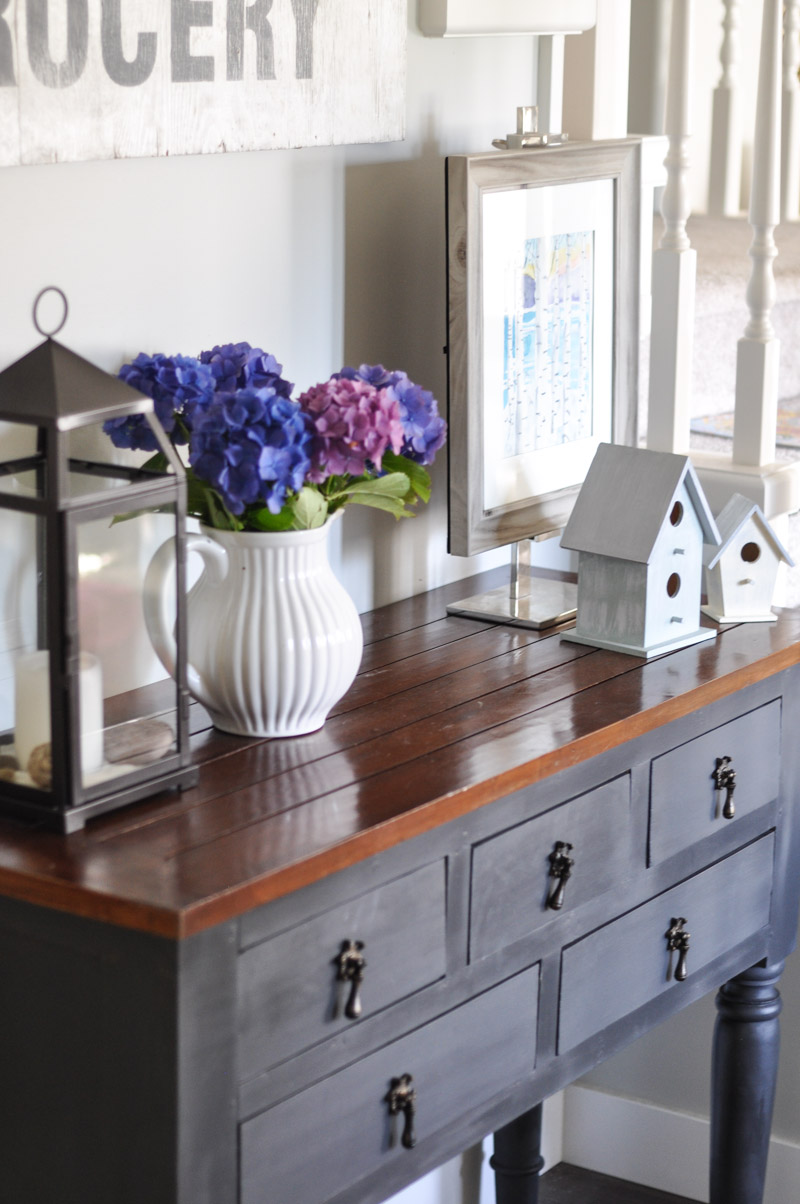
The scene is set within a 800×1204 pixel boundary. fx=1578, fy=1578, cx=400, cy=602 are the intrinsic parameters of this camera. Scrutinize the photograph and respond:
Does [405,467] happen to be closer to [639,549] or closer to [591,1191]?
[639,549]

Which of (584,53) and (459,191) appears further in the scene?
(584,53)

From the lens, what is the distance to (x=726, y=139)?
3760mm

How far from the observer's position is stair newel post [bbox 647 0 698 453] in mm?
2029

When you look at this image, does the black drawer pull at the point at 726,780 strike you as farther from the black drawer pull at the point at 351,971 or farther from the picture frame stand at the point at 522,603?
the black drawer pull at the point at 351,971

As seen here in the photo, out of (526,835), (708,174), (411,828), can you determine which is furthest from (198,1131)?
(708,174)

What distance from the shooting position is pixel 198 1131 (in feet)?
3.65

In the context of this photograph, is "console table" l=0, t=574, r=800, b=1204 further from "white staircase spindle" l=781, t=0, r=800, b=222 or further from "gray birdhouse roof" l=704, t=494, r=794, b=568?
"white staircase spindle" l=781, t=0, r=800, b=222

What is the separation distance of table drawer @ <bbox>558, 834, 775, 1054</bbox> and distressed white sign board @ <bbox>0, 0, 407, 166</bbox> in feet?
2.78

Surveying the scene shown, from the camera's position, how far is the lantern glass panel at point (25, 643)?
1.19m

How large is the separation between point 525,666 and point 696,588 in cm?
23

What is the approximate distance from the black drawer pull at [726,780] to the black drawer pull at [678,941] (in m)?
0.13

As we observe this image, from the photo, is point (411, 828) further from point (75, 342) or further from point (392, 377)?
point (75, 342)

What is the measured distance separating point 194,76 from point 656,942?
3.15ft

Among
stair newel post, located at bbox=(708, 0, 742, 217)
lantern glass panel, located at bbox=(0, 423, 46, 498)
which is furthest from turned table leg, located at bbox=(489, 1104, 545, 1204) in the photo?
stair newel post, located at bbox=(708, 0, 742, 217)
